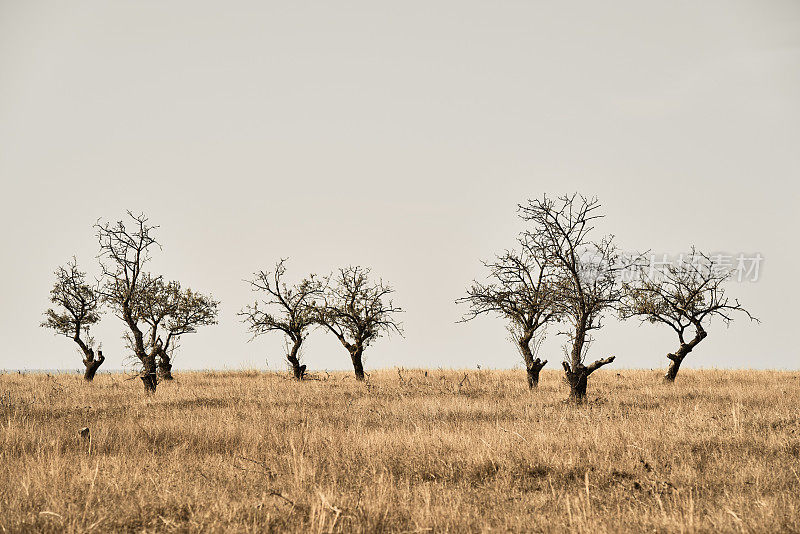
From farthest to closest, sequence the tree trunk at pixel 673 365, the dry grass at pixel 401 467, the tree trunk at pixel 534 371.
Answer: the tree trunk at pixel 673 365 < the tree trunk at pixel 534 371 < the dry grass at pixel 401 467

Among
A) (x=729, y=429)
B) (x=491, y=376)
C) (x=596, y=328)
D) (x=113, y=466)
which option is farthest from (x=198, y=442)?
(x=491, y=376)

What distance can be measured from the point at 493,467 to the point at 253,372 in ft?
86.1

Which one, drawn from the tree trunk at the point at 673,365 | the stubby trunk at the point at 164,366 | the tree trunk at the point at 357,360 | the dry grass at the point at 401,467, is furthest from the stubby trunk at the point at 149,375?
the tree trunk at the point at 673,365

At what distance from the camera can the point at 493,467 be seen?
948 centimetres

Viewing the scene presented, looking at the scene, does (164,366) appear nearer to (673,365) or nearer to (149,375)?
(149,375)

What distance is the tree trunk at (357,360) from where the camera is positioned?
31.7m

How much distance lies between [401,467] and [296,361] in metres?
24.0

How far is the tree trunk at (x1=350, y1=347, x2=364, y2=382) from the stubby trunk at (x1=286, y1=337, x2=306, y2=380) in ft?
9.42

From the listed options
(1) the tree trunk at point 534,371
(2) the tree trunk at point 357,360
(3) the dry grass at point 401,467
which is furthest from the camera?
(2) the tree trunk at point 357,360

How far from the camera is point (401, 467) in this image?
377 inches

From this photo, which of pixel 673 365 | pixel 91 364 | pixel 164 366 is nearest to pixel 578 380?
pixel 673 365

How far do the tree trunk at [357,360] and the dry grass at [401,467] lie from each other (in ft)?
45.6

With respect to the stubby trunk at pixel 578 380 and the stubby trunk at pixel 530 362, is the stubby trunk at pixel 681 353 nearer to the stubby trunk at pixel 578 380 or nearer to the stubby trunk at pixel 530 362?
the stubby trunk at pixel 530 362

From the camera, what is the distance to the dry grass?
6812mm
